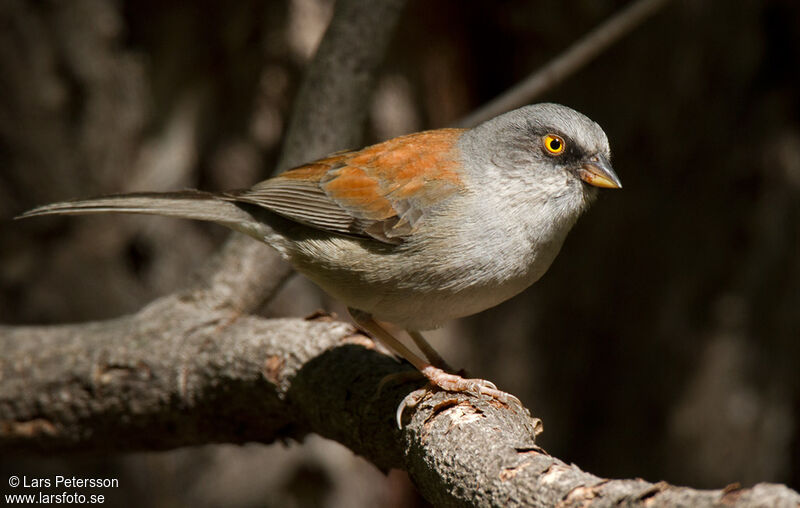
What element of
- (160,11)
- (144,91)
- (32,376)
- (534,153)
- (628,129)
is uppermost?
(160,11)

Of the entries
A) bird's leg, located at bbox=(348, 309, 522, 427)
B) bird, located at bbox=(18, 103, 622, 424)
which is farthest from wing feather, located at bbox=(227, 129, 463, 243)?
bird's leg, located at bbox=(348, 309, 522, 427)

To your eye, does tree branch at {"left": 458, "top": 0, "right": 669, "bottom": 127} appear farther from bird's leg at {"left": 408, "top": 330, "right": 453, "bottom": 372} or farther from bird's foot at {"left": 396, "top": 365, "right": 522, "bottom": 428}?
bird's foot at {"left": 396, "top": 365, "right": 522, "bottom": 428}

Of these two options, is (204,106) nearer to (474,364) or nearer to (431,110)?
(431,110)

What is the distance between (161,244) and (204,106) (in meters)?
1.03

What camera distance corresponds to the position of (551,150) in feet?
11.8

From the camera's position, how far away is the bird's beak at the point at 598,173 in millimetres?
3475

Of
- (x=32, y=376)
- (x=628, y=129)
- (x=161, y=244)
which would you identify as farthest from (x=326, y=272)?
(x=628, y=129)

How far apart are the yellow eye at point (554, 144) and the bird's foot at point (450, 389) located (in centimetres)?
110

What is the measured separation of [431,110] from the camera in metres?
5.87

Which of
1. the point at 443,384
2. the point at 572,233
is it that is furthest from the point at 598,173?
the point at 572,233

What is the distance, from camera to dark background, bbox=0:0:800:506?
Result: 5461 mm

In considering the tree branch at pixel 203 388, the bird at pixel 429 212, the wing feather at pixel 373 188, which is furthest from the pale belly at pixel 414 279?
the tree branch at pixel 203 388

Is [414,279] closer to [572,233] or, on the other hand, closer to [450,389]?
[450,389]

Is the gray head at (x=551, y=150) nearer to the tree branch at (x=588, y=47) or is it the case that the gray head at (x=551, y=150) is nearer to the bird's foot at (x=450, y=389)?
the tree branch at (x=588, y=47)
